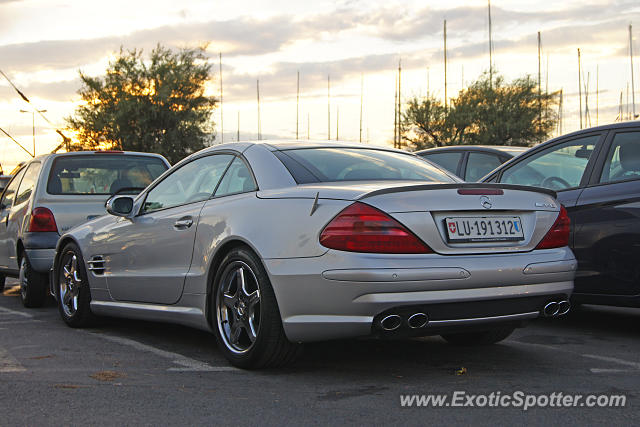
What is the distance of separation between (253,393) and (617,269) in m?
3.20

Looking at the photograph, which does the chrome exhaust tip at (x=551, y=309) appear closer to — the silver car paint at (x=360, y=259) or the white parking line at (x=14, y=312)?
the silver car paint at (x=360, y=259)

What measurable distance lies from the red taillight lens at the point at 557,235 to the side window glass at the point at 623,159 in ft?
5.03

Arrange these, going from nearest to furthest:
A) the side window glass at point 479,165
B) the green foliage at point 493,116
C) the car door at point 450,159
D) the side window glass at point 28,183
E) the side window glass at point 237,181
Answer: the side window glass at point 237,181 < the side window glass at point 28,183 < the side window glass at point 479,165 < the car door at point 450,159 < the green foliage at point 493,116

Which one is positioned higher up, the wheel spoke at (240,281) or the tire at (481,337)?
the wheel spoke at (240,281)

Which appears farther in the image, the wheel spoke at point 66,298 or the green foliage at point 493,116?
the green foliage at point 493,116

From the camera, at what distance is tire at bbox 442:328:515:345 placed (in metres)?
5.91

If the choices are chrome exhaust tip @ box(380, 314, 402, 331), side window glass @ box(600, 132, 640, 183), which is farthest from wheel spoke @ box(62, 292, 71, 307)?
side window glass @ box(600, 132, 640, 183)

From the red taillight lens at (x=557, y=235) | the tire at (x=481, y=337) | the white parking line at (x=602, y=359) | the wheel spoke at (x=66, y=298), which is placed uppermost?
the red taillight lens at (x=557, y=235)

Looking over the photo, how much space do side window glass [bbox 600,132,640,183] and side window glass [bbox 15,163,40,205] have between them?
564 centimetres

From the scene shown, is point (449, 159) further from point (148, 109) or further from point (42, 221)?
point (148, 109)

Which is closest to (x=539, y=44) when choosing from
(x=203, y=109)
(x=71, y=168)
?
(x=203, y=109)

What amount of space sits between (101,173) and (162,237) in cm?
335

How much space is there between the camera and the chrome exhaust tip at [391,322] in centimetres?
452

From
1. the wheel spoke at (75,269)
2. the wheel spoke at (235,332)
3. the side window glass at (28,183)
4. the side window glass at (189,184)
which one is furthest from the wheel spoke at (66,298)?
the wheel spoke at (235,332)
